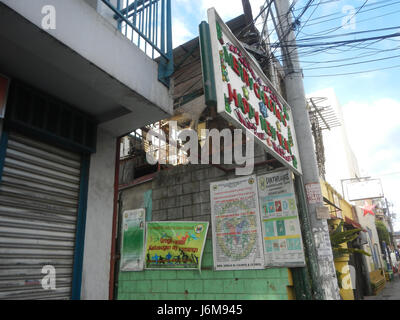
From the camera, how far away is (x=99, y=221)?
3.81 m

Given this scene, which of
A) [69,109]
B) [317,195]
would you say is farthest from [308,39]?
[69,109]

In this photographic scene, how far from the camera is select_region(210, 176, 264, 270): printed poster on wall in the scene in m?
6.69

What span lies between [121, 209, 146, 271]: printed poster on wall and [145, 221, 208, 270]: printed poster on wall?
28cm

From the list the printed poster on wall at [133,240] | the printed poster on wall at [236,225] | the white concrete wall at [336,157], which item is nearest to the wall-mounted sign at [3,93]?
the printed poster on wall at [236,225]

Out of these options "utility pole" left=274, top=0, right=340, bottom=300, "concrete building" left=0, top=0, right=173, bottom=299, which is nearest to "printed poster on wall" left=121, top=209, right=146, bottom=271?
"concrete building" left=0, top=0, right=173, bottom=299

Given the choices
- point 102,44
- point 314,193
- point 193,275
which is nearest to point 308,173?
point 314,193

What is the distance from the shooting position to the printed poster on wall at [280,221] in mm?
6148

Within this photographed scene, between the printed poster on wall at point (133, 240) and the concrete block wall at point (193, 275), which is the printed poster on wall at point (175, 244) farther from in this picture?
the printed poster on wall at point (133, 240)

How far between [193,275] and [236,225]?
176cm

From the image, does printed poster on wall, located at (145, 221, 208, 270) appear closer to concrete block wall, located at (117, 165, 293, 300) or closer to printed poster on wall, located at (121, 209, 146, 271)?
concrete block wall, located at (117, 165, 293, 300)

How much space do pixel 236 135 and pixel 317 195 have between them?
139 inches

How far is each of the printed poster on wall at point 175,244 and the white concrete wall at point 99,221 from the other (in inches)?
153

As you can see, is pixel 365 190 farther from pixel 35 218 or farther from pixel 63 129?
pixel 35 218
